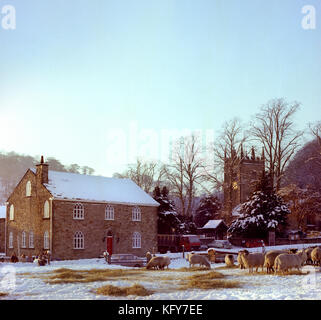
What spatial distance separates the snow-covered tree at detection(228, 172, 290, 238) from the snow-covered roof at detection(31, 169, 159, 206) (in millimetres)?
9832

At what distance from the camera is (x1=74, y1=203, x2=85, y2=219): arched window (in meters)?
41.9

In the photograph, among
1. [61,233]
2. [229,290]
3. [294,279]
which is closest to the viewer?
[229,290]

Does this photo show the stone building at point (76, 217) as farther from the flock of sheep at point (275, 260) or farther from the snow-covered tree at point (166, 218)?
the flock of sheep at point (275, 260)

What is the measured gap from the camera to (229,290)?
15453 millimetres

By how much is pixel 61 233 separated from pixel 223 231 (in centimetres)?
2631

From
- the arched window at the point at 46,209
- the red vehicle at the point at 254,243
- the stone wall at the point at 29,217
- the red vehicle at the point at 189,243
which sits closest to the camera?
the arched window at the point at 46,209

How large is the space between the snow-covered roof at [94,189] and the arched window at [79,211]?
0.72 m

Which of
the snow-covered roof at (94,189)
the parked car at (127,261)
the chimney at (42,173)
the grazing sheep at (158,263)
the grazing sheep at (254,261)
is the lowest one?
the parked car at (127,261)

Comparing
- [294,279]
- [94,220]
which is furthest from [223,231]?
[294,279]

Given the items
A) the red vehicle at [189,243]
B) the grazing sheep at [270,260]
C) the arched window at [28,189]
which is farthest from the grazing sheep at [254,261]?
the arched window at [28,189]

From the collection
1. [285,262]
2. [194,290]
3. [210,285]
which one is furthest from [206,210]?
[194,290]

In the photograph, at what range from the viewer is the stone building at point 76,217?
134ft

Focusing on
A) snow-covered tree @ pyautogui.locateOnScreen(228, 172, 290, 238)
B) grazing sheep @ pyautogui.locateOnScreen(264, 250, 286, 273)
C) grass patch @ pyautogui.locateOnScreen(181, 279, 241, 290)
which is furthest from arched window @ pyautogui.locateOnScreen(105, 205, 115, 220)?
grass patch @ pyautogui.locateOnScreen(181, 279, 241, 290)
